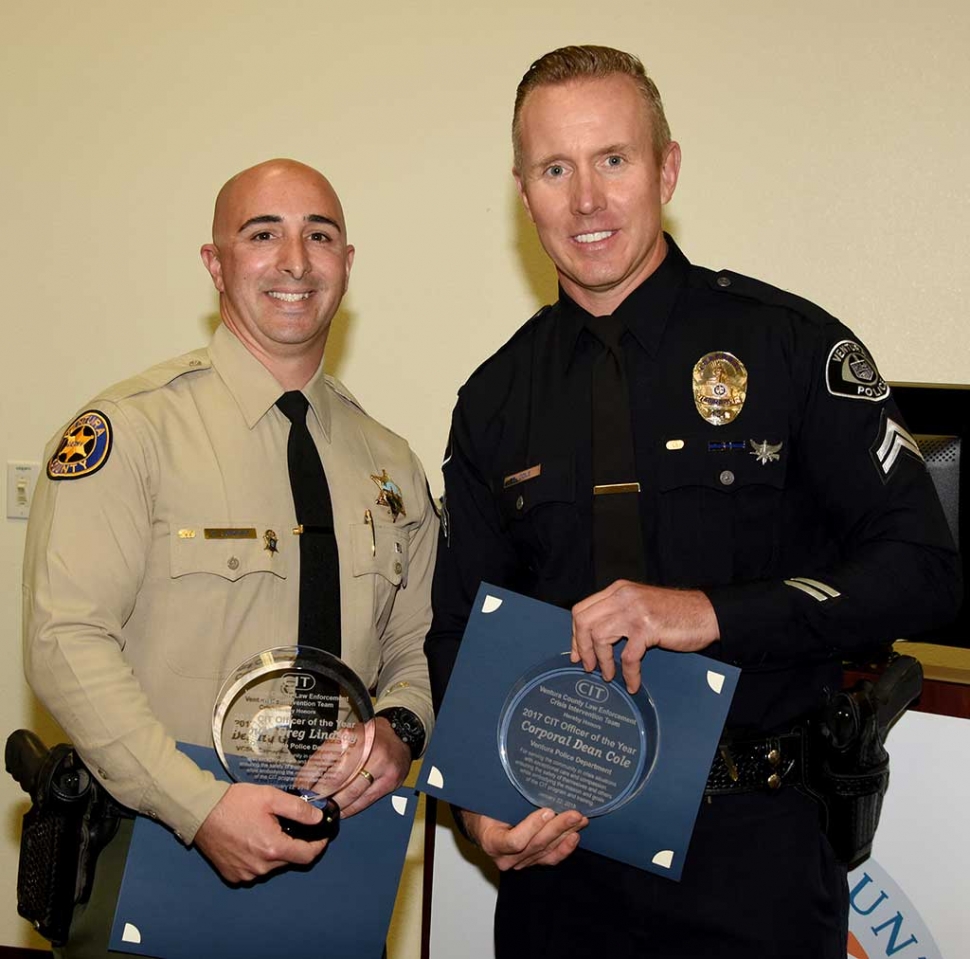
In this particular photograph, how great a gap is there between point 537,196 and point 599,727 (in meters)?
0.81

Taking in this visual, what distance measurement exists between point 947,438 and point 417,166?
5.38 ft

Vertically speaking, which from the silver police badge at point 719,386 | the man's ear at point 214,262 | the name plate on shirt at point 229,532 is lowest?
the name plate on shirt at point 229,532

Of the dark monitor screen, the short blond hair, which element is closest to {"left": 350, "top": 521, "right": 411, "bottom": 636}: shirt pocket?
the short blond hair

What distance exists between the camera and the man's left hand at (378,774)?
5.85 ft

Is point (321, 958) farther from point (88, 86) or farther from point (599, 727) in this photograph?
point (88, 86)

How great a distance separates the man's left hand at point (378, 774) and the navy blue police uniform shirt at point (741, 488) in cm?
13

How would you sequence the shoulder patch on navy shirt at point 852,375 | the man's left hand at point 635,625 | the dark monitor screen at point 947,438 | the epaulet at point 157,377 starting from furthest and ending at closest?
the dark monitor screen at point 947,438, the epaulet at point 157,377, the shoulder patch on navy shirt at point 852,375, the man's left hand at point 635,625

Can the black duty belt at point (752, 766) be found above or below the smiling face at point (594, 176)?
below

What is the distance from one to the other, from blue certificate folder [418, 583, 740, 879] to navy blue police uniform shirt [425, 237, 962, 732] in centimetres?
9

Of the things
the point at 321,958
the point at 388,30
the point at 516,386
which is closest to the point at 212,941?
the point at 321,958

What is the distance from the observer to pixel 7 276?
3379 millimetres

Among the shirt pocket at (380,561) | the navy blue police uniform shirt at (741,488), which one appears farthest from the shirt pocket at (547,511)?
the shirt pocket at (380,561)

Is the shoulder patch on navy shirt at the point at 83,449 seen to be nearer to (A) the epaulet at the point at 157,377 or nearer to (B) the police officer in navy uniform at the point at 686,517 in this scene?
(A) the epaulet at the point at 157,377

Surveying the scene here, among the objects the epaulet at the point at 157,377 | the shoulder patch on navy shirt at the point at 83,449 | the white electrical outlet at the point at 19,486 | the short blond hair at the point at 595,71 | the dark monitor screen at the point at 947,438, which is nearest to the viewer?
the short blond hair at the point at 595,71
